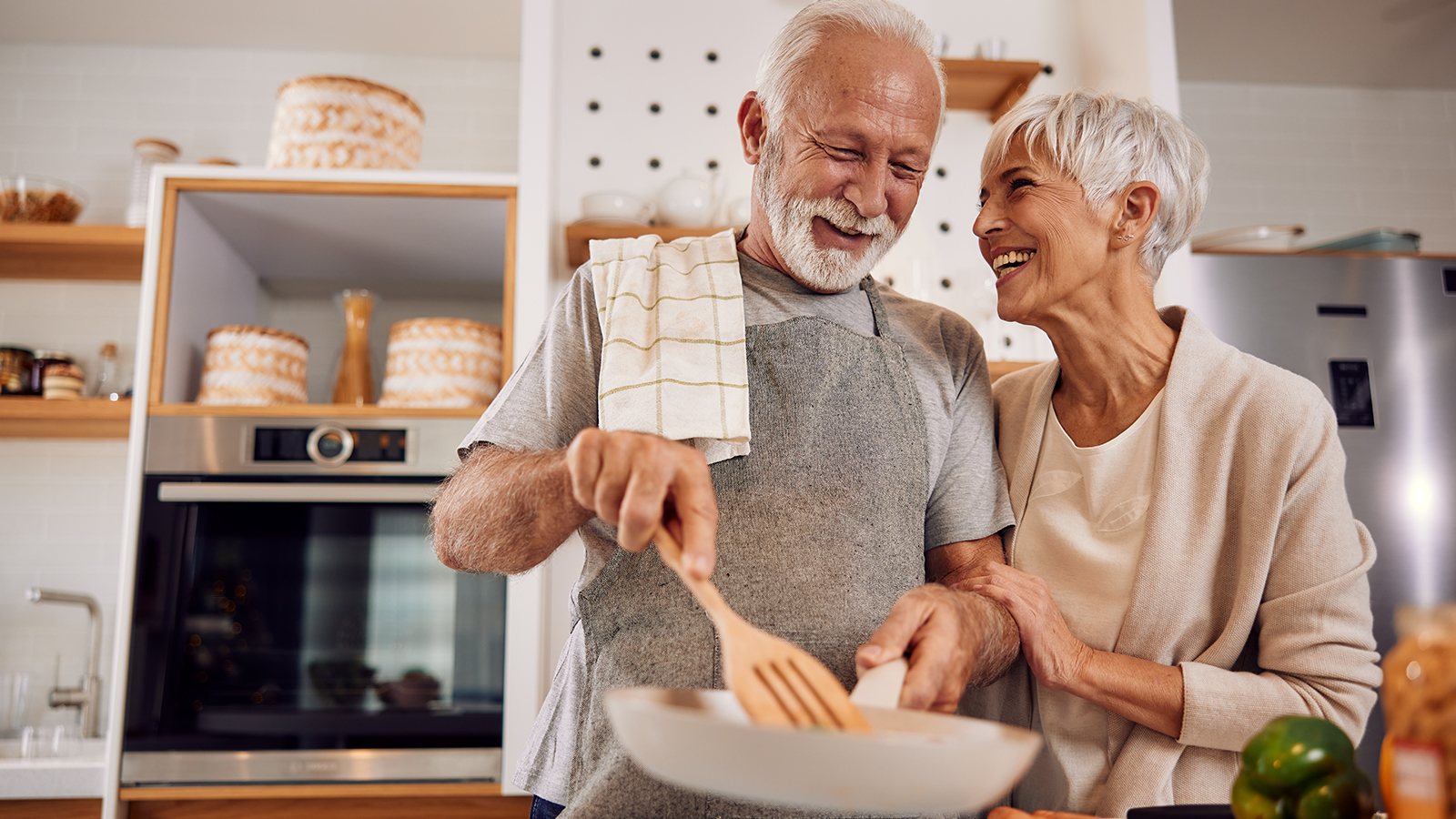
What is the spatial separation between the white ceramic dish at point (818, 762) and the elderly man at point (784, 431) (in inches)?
→ 11.0

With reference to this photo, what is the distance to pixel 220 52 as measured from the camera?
2.67 metres

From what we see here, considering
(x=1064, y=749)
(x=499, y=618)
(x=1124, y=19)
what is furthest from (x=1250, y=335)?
(x=499, y=618)

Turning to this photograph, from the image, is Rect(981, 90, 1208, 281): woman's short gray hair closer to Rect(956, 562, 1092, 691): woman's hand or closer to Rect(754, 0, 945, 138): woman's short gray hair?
Rect(754, 0, 945, 138): woman's short gray hair

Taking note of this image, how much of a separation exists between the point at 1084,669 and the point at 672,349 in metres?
0.54

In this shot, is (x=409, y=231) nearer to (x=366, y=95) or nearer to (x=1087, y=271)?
(x=366, y=95)

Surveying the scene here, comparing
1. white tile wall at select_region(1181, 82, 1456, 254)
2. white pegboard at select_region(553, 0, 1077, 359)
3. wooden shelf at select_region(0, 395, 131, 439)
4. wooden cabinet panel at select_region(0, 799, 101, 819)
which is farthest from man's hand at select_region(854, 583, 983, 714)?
white tile wall at select_region(1181, 82, 1456, 254)

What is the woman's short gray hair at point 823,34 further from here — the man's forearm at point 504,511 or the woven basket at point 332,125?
the woven basket at point 332,125

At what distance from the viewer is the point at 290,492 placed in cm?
192

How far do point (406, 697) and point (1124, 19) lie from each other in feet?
7.22

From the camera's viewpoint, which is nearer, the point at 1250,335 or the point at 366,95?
the point at 366,95

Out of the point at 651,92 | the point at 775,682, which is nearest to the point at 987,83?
the point at 651,92

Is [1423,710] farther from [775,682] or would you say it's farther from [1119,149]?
[1119,149]

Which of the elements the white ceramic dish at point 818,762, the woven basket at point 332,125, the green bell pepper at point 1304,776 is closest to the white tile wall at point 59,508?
the woven basket at point 332,125

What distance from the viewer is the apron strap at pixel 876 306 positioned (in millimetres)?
1159
